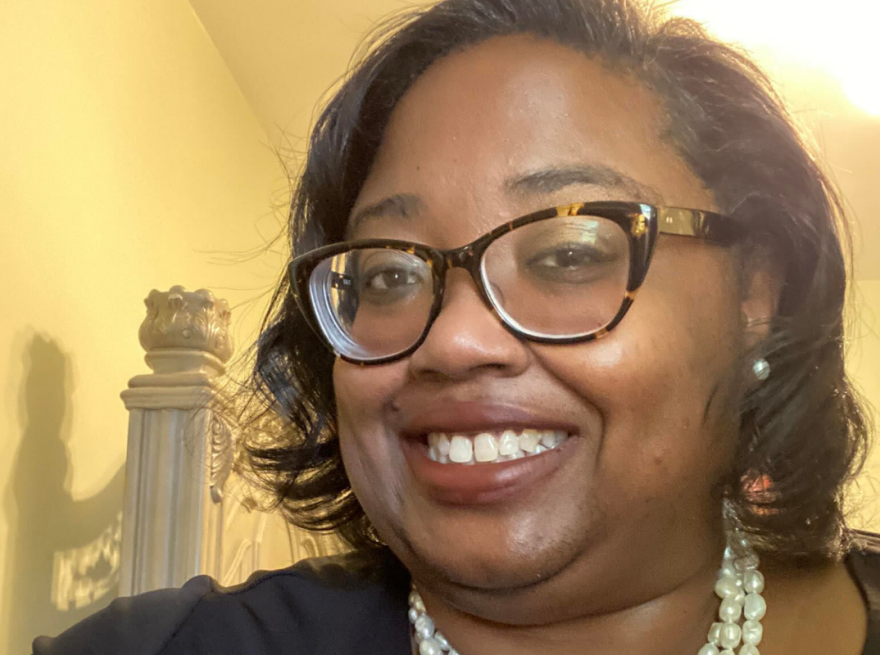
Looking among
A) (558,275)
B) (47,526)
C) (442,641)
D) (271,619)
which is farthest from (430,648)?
(47,526)

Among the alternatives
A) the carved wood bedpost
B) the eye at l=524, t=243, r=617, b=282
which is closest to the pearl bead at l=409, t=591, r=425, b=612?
the eye at l=524, t=243, r=617, b=282

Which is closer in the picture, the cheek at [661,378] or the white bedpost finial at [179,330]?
the cheek at [661,378]

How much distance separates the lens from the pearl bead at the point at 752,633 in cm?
69

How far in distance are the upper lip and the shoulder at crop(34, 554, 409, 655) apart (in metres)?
0.24

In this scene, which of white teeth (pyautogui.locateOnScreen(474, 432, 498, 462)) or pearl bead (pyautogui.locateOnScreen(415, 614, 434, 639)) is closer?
white teeth (pyautogui.locateOnScreen(474, 432, 498, 462))

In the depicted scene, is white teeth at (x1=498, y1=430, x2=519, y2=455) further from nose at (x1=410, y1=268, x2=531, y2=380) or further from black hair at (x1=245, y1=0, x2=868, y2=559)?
black hair at (x1=245, y1=0, x2=868, y2=559)

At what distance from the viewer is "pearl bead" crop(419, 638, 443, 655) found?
0.72 m

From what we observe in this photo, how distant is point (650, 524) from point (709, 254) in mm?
239

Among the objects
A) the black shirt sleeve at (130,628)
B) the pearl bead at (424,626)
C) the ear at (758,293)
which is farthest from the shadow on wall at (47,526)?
the ear at (758,293)

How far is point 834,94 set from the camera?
2.31 meters

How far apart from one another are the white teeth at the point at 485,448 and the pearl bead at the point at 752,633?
31 cm

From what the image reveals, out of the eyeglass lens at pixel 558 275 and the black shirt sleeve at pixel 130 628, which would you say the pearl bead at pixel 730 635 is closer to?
the eyeglass lens at pixel 558 275

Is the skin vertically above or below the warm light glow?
below

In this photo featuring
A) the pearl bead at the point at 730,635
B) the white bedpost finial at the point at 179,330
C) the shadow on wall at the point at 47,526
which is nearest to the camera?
the pearl bead at the point at 730,635
